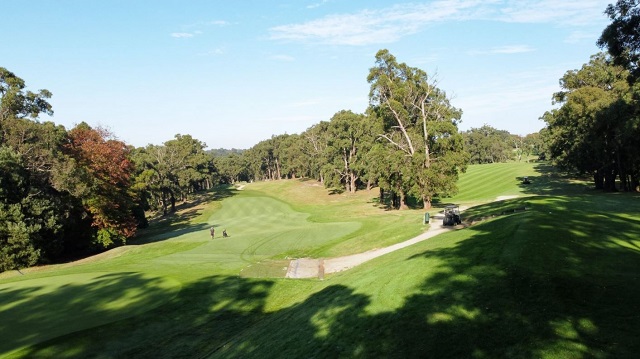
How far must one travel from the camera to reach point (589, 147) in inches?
1612

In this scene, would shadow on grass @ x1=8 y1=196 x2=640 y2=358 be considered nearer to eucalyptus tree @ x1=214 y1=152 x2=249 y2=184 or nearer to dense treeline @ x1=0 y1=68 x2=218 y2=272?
dense treeline @ x1=0 y1=68 x2=218 y2=272

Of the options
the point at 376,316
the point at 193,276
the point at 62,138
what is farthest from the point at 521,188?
the point at 62,138

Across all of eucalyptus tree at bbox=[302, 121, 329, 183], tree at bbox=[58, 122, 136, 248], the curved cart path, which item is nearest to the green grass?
the curved cart path

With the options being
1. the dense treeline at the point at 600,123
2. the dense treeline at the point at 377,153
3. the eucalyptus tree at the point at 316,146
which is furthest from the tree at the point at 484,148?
the dense treeline at the point at 600,123

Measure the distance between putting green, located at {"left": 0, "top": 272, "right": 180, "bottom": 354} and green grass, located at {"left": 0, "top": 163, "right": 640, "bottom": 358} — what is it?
0.23 ft

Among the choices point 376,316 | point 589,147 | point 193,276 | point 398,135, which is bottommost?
point 193,276

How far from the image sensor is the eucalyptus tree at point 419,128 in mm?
37656

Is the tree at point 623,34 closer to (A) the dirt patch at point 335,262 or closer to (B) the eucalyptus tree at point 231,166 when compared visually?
(A) the dirt patch at point 335,262

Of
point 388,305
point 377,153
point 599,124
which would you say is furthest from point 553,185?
point 388,305

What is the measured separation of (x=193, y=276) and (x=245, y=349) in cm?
1197

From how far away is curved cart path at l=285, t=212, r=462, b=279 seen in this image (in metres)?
20.8

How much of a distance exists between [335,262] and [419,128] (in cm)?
2522

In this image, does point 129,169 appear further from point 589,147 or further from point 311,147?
point 311,147

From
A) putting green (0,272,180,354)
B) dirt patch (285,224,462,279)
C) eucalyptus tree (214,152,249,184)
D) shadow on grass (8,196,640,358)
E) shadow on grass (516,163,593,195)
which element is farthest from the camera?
eucalyptus tree (214,152,249,184)
